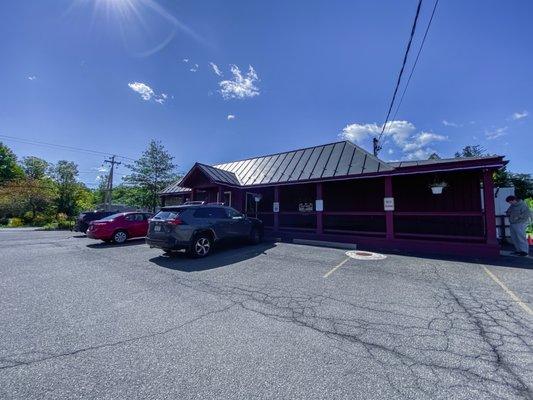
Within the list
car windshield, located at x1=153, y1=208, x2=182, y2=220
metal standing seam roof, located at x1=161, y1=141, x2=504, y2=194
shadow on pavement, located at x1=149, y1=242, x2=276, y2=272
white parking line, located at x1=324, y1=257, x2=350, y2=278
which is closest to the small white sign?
metal standing seam roof, located at x1=161, y1=141, x2=504, y2=194

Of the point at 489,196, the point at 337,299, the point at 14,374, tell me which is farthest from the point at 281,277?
the point at 489,196

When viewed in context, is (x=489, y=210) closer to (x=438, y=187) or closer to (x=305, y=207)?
(x=438, y=187)

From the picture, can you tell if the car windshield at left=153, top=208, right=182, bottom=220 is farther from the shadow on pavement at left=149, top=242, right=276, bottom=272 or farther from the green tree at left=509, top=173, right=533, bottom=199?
the green tree at left=509, top=173, right=533, bottom=199

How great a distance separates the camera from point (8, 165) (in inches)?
2029

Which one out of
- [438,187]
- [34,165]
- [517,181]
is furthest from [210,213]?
[34,165]

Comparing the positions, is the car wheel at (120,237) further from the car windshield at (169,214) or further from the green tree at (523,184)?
the green tree at (523,184)

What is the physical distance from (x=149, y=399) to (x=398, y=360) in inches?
104

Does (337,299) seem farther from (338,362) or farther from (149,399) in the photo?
(149,399)

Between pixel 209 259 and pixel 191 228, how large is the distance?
121 centimetres

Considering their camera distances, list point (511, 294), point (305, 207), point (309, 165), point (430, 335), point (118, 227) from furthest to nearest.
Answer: point (305, 207), point (309, 165), point (118, 227), point (511, 294), point (430, 335)

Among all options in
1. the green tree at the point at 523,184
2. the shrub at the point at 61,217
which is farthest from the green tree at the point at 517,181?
the shrub at the point at 61,217

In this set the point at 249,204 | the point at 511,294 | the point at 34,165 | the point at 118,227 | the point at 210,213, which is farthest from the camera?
the point at 34,165

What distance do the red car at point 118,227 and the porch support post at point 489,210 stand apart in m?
15.4

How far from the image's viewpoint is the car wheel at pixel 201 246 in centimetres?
874
